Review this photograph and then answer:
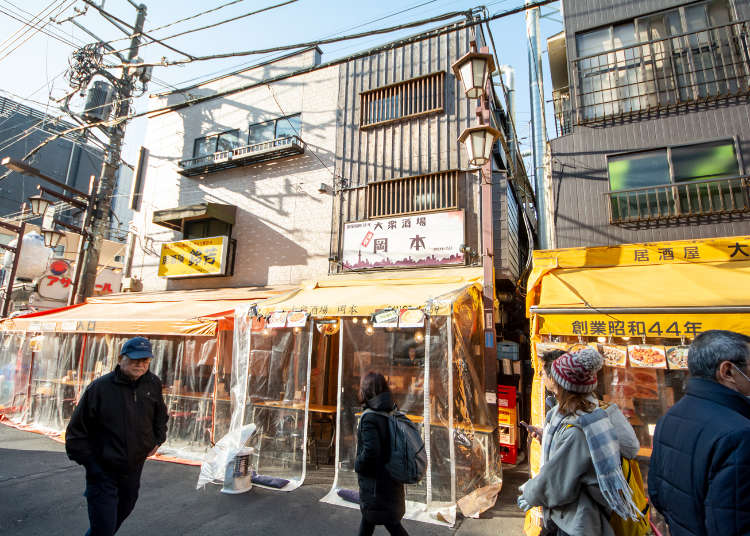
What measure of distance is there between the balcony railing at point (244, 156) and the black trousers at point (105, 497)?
9694 mm

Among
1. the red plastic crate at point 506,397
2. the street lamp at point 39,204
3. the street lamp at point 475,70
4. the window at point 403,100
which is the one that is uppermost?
the window at point 403,100

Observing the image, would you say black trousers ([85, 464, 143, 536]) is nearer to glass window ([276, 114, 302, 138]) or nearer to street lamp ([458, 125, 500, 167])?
street lamp ([458, 125, 500, 167])

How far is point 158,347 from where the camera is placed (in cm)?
896

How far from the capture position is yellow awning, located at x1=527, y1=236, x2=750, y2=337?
5.25 m

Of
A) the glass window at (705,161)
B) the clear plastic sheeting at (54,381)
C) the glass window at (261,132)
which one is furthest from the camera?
the glass window at (261,132)

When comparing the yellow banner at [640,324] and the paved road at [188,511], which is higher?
the yellow banner at [640,324]

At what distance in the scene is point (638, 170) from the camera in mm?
7465

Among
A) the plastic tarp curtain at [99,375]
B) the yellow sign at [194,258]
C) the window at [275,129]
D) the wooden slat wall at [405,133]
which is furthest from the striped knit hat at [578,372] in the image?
the window at [275,129]

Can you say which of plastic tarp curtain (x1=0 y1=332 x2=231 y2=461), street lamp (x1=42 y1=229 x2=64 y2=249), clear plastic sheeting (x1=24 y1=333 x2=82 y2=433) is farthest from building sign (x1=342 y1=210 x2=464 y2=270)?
street lamp (x1=42 y1=229 x2=64 y2=249)

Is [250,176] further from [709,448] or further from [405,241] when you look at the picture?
[709,448]

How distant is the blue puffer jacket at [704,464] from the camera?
1598 mm

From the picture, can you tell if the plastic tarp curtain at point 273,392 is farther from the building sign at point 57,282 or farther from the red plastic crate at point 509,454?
the building sign at point 57,282

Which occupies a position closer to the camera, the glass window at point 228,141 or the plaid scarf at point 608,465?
the plaid scarf at point 608,465

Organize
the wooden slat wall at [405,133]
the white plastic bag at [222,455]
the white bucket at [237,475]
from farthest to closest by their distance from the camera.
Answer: the wooden slat wall at [405,133] < the white plastic bag at [222,455] < the white bucket at [237,475]
